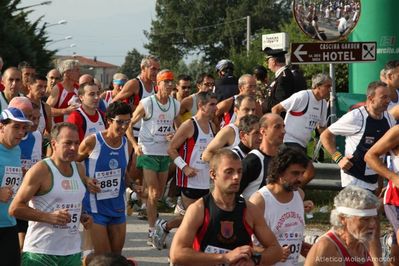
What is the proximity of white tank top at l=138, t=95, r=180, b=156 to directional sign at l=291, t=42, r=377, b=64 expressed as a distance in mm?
1911

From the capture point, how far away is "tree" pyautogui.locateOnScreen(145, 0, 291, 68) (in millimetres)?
94062

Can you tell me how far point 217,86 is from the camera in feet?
44.5

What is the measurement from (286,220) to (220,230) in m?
0.85

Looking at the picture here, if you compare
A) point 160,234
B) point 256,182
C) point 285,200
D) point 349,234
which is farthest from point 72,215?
point 160,234

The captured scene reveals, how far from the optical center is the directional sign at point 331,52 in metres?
12.3

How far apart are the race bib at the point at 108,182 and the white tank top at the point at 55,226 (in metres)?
1.42

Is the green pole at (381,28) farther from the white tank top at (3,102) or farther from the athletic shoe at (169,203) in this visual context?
the white tank top at (3,102)

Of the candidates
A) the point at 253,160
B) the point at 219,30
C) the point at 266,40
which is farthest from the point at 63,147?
the point at 219,30

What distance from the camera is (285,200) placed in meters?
6.44

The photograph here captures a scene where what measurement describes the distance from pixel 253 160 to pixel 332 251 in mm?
1908

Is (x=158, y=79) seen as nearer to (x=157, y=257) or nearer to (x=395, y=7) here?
(x=157, y=257)

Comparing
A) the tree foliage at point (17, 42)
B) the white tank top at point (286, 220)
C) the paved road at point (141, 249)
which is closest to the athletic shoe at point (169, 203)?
the paved road at point (141, 249)

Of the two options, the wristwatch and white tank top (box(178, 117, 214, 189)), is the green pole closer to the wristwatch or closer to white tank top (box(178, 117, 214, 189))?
white tank top (box(178, 117, 214, 189))

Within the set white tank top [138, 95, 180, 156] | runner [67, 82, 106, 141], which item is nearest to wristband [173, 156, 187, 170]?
runner [67, 82, 106, 141]
